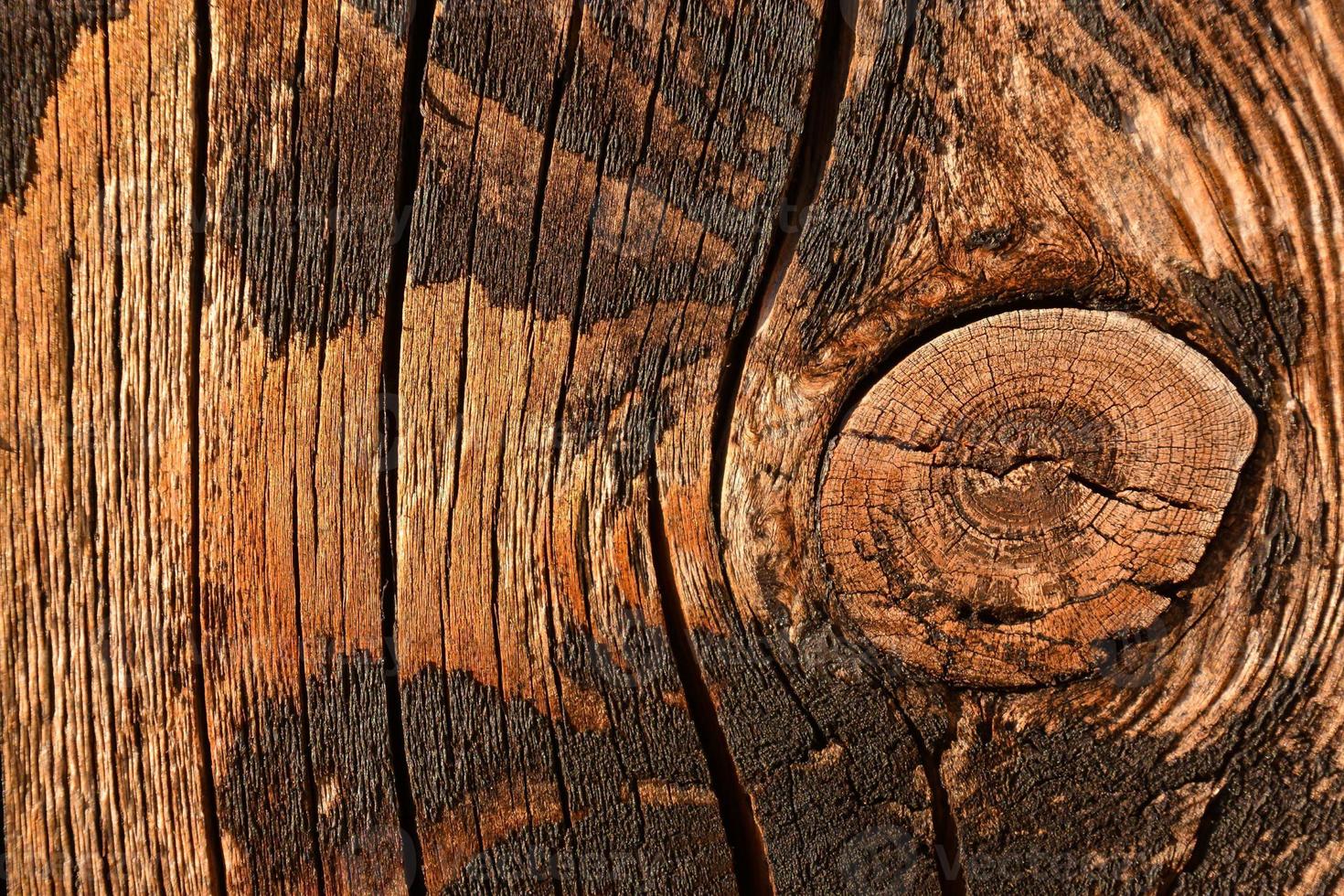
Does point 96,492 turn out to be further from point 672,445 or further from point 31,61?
point 672,445

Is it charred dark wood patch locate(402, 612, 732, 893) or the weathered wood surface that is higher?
the weathered wood surface

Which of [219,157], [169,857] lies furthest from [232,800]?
[219,157]

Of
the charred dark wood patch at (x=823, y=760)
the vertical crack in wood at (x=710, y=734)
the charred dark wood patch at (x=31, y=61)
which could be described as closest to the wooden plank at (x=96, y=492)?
the charred dark wood patch at (x=31, y=61)

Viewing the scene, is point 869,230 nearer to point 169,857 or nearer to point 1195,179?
point 1195,179

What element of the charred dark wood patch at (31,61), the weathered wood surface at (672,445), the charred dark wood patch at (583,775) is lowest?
the charred dark wood patch at (583,775)

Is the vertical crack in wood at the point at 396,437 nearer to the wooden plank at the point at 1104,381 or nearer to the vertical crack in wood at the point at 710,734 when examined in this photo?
the vertical crack in wood at the point at 710,734

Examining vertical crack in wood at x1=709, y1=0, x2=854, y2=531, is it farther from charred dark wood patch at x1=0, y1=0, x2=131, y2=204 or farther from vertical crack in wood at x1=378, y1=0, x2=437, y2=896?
charred dark wood patch at x1=0, y1=0, x2=131, y2=204

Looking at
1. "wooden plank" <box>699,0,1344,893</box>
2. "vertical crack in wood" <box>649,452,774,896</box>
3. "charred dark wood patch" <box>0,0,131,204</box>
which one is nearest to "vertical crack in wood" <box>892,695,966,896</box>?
"wooden plank" <box>699,0,1344,893</box>

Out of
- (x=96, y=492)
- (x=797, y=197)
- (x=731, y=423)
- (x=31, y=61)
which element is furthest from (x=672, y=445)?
(x=31, y=61)
